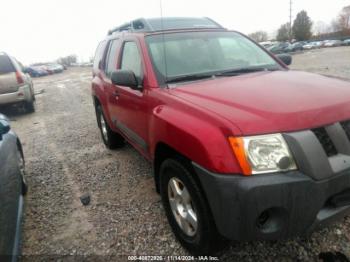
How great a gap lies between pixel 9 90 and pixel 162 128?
7.94m

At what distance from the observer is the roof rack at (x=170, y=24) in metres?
3.71

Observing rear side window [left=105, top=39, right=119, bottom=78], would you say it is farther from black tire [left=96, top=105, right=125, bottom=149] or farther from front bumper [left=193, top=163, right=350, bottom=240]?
front bumper [left=193, top=163, right=350, bottom=240]

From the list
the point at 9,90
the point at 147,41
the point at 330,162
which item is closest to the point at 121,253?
the point at 330,162

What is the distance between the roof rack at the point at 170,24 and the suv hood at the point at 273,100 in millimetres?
1238

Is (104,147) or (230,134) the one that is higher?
(230,134)

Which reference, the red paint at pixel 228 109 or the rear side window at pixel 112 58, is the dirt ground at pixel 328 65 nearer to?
the rear side window at pixel 112 58

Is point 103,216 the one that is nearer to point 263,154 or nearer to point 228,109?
point 228,109

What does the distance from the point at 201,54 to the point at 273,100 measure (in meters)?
1.34

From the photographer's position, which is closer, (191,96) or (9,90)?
(191,96)

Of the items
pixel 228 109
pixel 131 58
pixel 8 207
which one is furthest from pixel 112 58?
pixel 228 109

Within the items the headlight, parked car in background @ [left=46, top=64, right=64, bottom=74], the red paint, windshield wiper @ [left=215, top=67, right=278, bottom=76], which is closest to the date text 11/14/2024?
the red paint

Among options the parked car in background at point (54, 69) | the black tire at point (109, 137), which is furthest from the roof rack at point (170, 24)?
the parked car in background at point (54, 69)

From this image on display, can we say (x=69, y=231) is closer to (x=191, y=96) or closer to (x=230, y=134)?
(x=191, y=96)

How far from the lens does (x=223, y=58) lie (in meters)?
3.30
